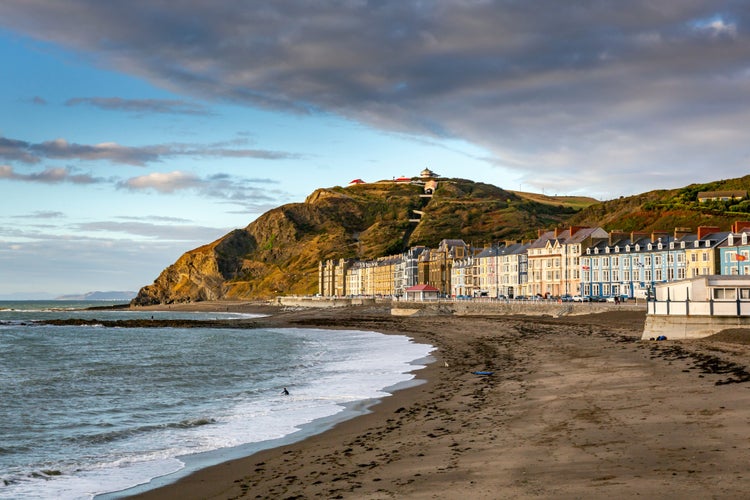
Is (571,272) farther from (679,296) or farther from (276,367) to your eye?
(276,367)

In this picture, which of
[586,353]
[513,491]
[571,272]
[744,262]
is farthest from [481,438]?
[571,272]

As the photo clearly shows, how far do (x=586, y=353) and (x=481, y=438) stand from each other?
21580 mm

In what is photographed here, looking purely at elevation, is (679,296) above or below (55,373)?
above

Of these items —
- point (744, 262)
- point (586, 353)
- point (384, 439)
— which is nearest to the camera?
point (384, 439)

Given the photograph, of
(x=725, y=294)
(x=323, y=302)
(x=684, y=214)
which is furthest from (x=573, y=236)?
(x=725, y=294)

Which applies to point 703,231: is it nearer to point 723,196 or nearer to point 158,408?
point 158,408

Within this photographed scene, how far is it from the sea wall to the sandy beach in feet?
25.4

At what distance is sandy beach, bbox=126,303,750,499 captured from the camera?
11.4 m

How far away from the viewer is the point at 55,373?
38312 millimetres

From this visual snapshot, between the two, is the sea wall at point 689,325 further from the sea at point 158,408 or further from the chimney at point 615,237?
the chimney at point 615,237

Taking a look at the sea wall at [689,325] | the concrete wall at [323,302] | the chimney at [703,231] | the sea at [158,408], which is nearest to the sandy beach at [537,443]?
the sea at [158,408]

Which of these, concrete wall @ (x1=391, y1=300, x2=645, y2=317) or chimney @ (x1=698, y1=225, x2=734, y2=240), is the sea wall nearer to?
concrete wall @ (x1=391, y1=300, x2=645, y2=317)

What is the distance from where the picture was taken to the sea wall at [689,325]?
3591cm

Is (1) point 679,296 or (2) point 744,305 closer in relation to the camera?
(2) point 744,305
